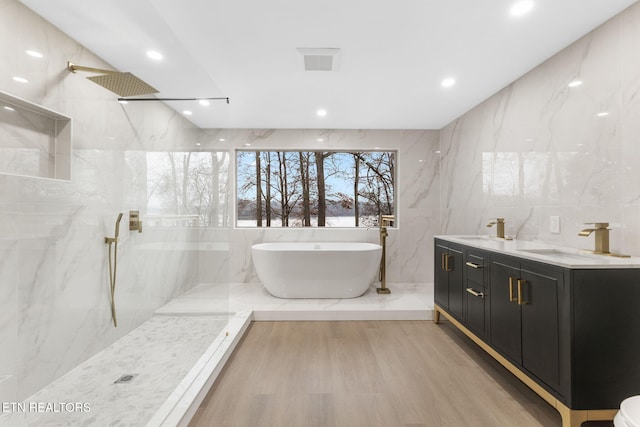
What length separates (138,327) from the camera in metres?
1.87

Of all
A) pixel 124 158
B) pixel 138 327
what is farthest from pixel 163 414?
pixel 124 158

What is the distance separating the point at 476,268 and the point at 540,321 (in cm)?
69

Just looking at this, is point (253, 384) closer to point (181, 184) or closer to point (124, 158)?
point (181, 184)

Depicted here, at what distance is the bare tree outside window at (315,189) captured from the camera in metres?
4.79

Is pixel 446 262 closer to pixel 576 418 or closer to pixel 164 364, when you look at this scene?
pixel 576 418

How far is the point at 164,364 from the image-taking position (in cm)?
187

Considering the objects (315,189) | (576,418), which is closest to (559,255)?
(576,418)

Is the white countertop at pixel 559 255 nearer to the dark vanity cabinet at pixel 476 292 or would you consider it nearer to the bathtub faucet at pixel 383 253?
the dark vanity cabinet at pixel 476 292

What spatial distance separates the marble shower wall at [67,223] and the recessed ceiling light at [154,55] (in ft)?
1.19

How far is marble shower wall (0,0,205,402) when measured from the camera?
1385mm

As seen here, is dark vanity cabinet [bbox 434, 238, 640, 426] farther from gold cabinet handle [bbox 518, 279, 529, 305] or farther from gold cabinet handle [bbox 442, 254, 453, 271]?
gold cabinet handle [bbox 442, 254, 453, 271]

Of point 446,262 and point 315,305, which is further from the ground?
point 446,262

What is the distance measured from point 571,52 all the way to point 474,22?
825 millimetres

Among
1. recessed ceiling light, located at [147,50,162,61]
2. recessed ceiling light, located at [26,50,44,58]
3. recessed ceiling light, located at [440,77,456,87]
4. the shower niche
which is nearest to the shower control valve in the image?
the shower niche
